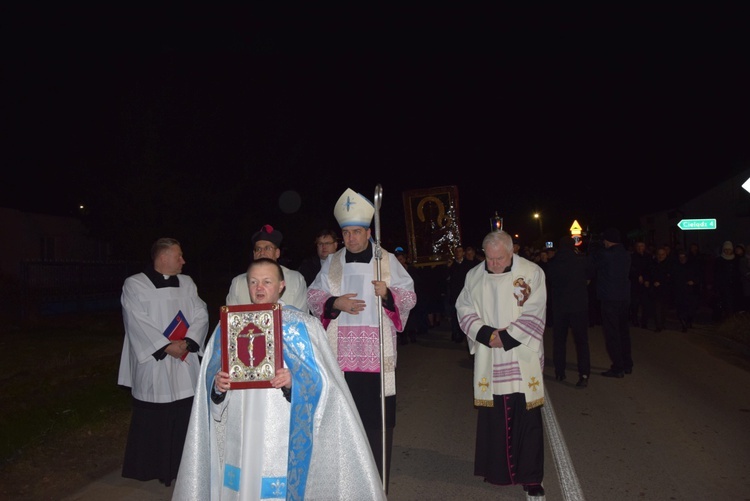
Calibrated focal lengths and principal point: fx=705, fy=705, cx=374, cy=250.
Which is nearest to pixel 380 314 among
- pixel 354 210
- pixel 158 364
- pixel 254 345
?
pixel 354 210

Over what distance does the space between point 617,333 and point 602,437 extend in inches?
129

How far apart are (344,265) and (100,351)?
27.5ft

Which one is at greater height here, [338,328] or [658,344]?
[338,328]

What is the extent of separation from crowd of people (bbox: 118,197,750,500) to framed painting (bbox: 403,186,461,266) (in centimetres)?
1016

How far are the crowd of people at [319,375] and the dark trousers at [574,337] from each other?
3855 mm

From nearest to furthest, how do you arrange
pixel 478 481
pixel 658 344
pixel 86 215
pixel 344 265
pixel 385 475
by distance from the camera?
pixel 385 475 < pixel 344 265 < pixel 478 481 < pixel 658 344 < pixel 86 215

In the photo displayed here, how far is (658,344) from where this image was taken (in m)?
13.1

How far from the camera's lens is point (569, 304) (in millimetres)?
9438

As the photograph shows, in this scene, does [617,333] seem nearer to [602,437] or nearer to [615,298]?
[615,298]

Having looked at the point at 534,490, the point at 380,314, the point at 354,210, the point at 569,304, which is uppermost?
the point at 354,210

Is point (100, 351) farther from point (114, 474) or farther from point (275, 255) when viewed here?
point (275, 255)

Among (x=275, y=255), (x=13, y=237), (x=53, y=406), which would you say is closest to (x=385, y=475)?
(x=275, y=255)

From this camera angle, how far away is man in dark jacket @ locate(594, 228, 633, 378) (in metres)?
9.79

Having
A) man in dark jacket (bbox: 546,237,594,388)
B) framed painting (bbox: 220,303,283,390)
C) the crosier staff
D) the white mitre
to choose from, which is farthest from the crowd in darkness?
framed painting (bbox: 220,303,283,390)
